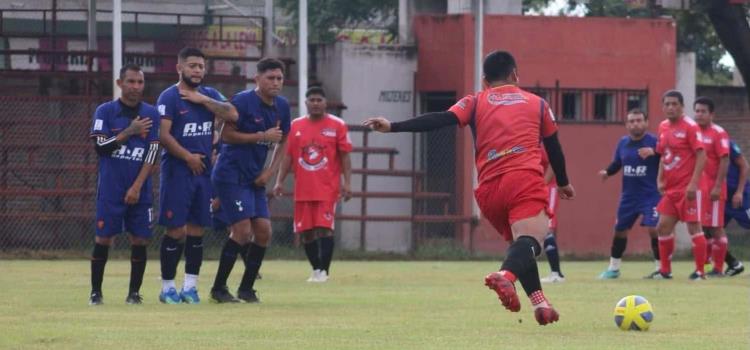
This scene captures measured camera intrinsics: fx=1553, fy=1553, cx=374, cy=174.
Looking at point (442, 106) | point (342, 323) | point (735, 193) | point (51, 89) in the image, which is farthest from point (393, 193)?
point (342, 323)

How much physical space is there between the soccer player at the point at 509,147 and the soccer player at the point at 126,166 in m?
3.56

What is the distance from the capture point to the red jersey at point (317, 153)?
704 inches

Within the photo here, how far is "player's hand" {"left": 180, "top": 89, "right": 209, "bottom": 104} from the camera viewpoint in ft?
42.8

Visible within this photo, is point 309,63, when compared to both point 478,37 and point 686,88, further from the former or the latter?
point 686,88

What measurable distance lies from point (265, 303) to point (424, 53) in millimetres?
16404

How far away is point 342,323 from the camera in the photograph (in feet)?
37.0

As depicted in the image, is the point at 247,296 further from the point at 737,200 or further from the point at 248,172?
the point at 737,200

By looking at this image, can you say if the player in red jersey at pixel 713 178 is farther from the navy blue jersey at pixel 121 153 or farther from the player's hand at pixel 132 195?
the player's hand at pixel 132 195

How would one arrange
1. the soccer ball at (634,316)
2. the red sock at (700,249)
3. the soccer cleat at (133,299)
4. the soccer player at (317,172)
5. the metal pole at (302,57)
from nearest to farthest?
the soccer ball at (634,316), the soccer cleat at (133,299), the soccer player at (317,172), the red sock at (700,249), the metal pole at (302,57)

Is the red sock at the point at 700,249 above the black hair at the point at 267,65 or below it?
below

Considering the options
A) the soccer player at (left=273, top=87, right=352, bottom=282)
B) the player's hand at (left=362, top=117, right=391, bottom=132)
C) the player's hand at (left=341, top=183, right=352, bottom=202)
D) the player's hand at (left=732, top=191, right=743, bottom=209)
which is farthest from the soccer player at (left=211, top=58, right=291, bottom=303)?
the player's hand at (left=732, top=191, right=743, bottom=209)

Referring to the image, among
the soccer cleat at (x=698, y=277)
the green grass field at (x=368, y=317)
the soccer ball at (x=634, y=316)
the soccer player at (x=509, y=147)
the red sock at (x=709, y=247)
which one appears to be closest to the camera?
the green grass field at (x=368, y=317)

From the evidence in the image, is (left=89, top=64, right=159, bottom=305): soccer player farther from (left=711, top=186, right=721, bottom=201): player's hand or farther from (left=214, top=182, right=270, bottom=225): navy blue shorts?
(left=711, top=186, right=721, bottom=201): player's hand

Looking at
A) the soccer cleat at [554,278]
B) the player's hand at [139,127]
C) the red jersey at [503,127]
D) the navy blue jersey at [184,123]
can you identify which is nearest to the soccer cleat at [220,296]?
the navy blue jersey at [184,123]
